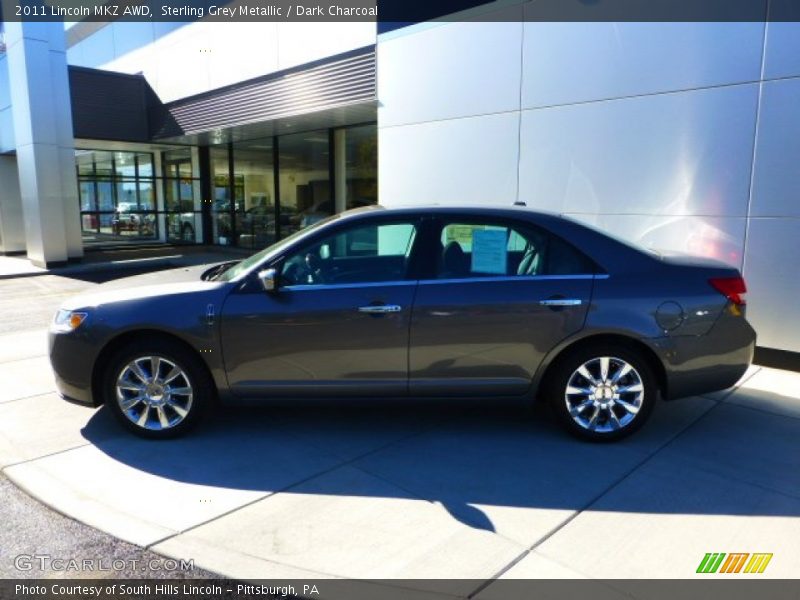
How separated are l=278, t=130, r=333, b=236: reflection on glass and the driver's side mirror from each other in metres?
10.3

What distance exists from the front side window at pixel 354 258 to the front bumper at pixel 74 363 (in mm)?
1438

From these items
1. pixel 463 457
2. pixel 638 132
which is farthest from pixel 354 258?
pixel 638 132

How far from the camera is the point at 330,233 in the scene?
4.25 metres

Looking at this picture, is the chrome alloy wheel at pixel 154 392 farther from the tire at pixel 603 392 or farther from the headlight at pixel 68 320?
the tire at pixel 603 392

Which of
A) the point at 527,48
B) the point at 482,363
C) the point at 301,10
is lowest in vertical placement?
the point at 482,363

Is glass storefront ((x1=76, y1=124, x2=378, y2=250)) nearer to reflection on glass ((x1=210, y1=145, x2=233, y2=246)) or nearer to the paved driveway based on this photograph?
reflection on glass ((x1=210, y1=145, x2=233, y2=246))

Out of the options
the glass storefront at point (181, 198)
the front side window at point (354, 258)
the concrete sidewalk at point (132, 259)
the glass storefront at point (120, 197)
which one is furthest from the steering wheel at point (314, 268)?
the glass storefront at point (120, 197)

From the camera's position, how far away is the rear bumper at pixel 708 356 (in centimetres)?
410

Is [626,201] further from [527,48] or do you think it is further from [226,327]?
[226,327]

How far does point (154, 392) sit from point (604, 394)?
10.2 ft

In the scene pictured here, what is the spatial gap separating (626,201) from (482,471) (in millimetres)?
4275

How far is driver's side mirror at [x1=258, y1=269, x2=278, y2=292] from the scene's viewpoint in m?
4.05

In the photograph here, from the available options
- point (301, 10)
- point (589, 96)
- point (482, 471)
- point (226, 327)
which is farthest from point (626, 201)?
point (301, 10)

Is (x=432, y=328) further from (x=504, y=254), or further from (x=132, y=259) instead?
(x=132, y=259)
